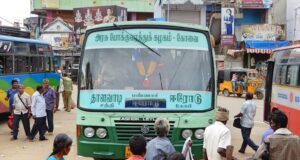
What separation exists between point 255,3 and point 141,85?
35.4 metres

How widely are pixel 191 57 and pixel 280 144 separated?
10.2 feet

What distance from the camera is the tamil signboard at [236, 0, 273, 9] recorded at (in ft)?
134

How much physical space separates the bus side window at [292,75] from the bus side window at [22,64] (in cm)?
→ 950

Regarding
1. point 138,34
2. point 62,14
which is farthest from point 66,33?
point 138,34

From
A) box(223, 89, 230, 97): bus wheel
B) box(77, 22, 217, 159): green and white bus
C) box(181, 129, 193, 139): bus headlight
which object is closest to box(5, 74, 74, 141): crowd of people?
box(77, 22, 217, 159): green and white bus

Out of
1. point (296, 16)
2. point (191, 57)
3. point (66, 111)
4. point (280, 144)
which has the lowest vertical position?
point (66, 111)

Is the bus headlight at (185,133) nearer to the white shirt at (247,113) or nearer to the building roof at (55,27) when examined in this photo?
the white shirt at (247,113)

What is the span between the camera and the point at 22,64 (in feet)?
56.2

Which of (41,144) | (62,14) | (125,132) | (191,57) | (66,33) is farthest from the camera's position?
(62,14)

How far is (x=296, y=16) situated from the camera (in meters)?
34.8

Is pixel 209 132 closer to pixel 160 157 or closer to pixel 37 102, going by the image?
pixel 160 157

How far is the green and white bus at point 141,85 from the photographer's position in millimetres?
7363

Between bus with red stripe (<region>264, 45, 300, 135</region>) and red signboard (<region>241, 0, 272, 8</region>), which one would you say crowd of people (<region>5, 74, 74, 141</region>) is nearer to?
bus with red stripe (<region>264, 45, 300, 135</region>)

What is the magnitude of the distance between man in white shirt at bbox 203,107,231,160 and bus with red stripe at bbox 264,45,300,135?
5.55 metres
